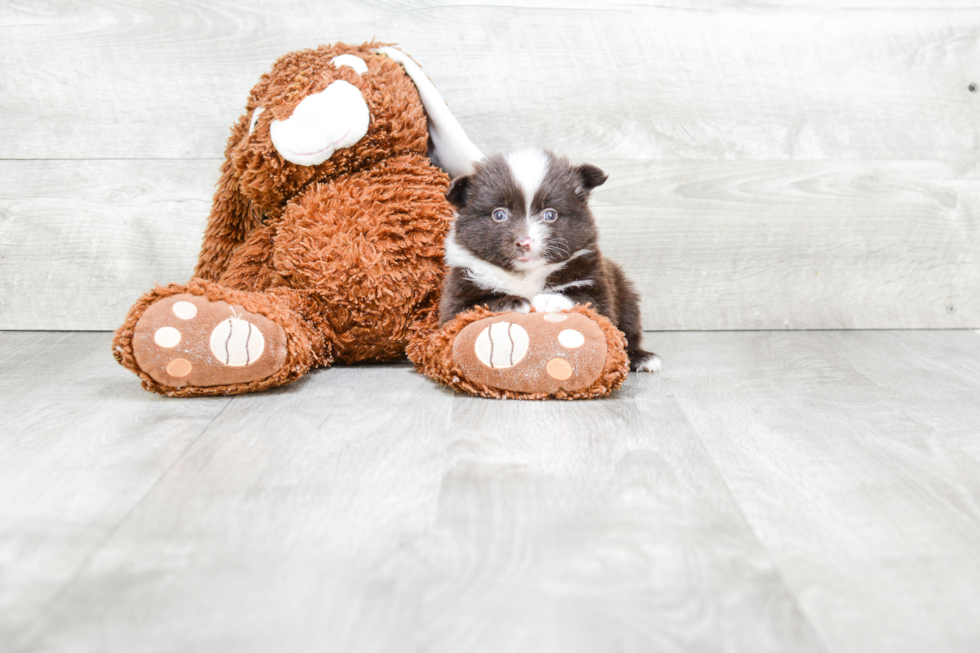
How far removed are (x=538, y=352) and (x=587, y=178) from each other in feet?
1.37

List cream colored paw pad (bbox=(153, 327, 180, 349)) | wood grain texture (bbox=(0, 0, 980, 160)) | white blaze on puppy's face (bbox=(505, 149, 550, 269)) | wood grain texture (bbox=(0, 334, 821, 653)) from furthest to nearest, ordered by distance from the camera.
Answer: wood grain texture (bbox=(0, 0, 980, 160)) → white blaze on puppy's face (bbox=(505, 149, 550, 269)) → cream colored paw pad (bbox=(153, 327, 180, 349)) → wood grain texture (bbox=(0, 334, 821, 653))

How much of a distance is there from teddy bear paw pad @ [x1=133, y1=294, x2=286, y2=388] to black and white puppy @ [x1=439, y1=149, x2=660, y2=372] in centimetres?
39

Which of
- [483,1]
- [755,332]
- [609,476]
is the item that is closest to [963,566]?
[609,476]

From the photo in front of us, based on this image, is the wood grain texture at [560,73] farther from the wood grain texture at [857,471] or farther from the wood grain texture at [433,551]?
the wood grain texture at [433,551]

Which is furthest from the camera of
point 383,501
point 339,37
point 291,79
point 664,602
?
point 339,37

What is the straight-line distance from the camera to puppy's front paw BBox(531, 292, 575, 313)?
5.16 ft

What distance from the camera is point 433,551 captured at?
3.04 feet

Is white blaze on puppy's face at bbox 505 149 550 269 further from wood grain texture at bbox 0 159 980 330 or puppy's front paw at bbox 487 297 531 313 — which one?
wood grain texture at bbox 0 159 980 330

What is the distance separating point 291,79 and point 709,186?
114 cm

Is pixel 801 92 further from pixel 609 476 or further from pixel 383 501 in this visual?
pixel 383 501

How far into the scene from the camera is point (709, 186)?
7.30 ft

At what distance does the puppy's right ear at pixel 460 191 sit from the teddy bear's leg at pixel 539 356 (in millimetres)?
264

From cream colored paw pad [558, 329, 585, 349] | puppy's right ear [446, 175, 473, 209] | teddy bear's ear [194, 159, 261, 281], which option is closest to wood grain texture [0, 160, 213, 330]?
teddy bear's ear [194, 159, 261, 281]

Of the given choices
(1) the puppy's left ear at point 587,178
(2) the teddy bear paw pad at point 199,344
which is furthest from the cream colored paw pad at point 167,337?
(1) the puppy's left ear at point 587,178
